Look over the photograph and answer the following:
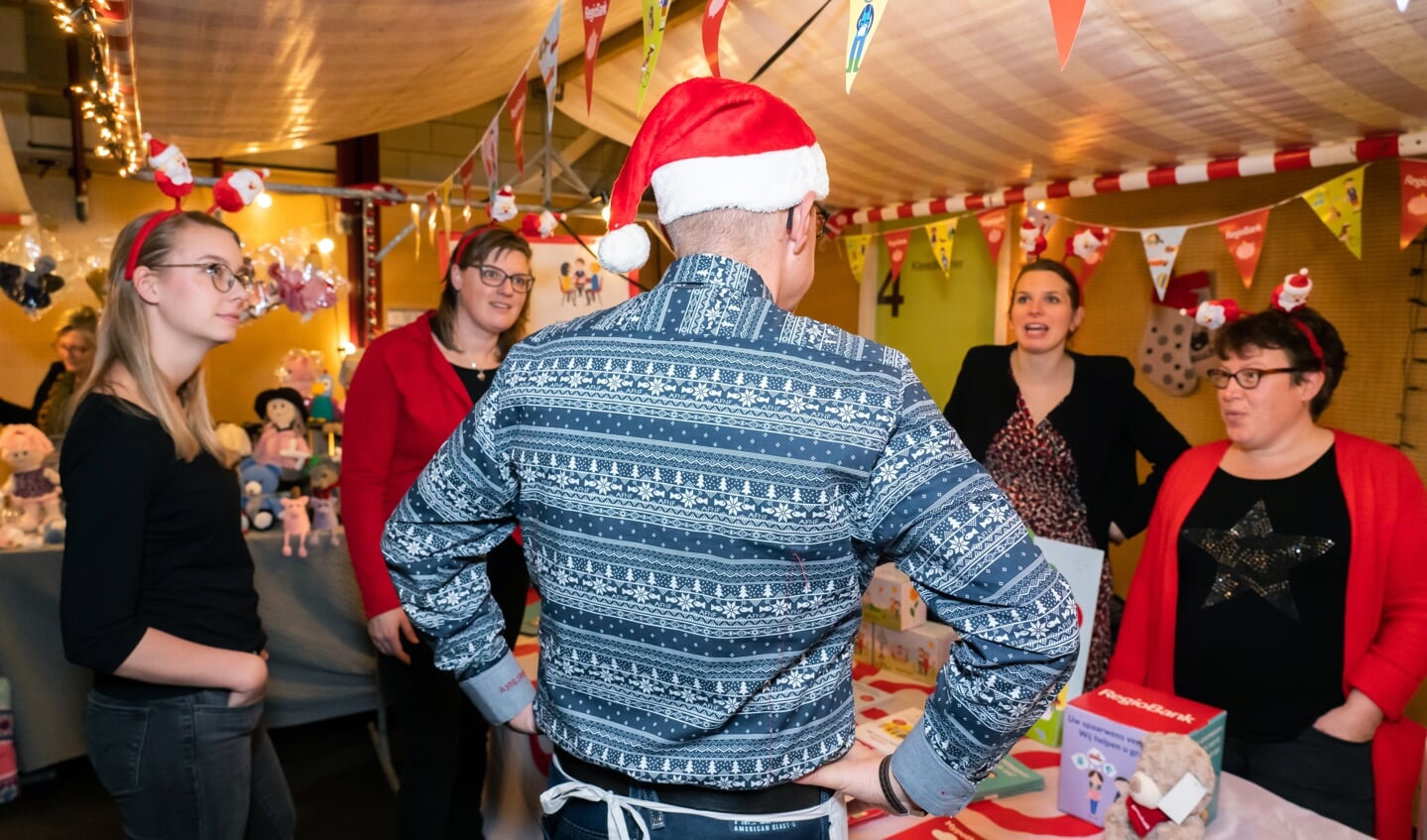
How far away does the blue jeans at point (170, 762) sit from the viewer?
146 centimetres

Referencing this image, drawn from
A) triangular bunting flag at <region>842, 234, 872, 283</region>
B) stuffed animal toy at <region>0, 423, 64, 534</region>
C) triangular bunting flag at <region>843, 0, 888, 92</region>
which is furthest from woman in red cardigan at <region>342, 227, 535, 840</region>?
triangular bunting flag at <region>842, 234, 872, 283</region>

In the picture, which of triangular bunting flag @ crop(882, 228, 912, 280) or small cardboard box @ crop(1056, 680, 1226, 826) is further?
triangular bunting flag @ crop(882, 228, 912, 280)

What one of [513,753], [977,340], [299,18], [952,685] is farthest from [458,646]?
[977,340]

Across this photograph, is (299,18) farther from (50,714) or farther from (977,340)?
(977,340)

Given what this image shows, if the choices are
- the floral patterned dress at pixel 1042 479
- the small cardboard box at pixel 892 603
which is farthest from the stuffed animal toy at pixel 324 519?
the floral patterned dress at pixel 1042 479

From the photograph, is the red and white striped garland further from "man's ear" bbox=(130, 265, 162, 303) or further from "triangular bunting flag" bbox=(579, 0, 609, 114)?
"man's ear" bbox=(130, 265, 162, 303)

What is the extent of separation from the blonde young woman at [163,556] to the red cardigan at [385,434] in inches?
20.6

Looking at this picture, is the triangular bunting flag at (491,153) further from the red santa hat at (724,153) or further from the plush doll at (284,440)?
the red santa hat at (724,153)

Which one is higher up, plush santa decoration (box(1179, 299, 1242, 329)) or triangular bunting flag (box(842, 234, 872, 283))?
triangular bunting flag (box(842, 234, 872, 283))

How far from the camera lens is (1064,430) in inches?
101

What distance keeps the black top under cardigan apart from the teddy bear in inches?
54.3

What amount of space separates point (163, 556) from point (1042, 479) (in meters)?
2.12

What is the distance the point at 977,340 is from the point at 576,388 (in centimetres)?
418

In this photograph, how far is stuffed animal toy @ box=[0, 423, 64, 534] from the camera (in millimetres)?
3295
